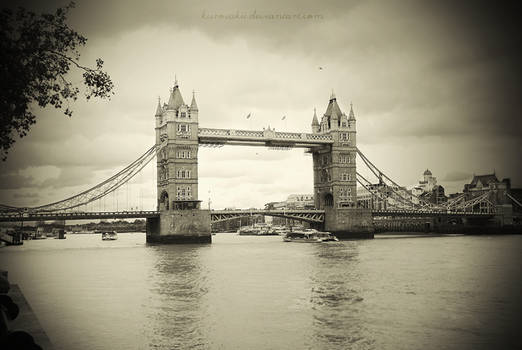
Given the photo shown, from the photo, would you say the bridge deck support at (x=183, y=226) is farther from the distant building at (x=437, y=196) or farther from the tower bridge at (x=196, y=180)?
the distant building at (x=437, y=196)

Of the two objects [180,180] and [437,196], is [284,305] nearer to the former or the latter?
[180,180]

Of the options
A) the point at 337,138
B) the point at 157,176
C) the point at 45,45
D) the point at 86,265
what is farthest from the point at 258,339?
the point at 337,138

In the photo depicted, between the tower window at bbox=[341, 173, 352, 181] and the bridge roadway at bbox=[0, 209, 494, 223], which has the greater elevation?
the tower window at bbox=[341, 173, 352, 181]

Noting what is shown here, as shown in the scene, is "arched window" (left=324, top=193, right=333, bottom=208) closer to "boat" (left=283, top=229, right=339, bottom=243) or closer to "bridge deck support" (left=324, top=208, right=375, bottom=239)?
"bridge deck support" (left=324, top=208, right=375, bottom=239)

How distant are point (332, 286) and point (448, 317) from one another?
7.44m

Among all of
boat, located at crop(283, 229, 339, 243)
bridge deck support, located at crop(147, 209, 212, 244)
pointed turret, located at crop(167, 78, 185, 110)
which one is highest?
pointed turret, located at crop(167, 78, 185, 110)

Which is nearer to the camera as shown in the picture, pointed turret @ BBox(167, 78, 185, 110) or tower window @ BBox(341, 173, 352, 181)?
pointed turret @ BBox(167, 78, 185, 110)

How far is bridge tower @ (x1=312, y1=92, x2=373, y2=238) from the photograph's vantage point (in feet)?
231

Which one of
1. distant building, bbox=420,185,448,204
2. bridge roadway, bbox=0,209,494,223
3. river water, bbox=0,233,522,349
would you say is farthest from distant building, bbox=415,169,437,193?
river water, bbox=0,233,522,349

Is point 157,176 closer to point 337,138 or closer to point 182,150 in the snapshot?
point 182,150

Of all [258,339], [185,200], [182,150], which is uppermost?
[182,150]

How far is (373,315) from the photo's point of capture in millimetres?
17641

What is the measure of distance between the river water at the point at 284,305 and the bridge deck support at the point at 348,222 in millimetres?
35329

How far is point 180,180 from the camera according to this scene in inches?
2456
